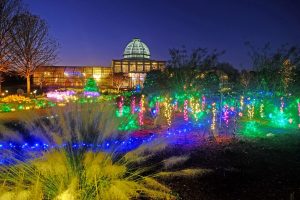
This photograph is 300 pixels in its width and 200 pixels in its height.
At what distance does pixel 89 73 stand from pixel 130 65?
477 inches

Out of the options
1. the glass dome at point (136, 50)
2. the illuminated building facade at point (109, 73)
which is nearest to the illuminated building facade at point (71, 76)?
the illuminated building facade at point (109, 73)

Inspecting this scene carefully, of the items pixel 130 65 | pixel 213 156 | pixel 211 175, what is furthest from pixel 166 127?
pixel 130 65

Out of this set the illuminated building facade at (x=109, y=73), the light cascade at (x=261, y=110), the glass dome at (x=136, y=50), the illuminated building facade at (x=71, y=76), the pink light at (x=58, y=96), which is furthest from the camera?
the glass dome at (x=136, y=50)

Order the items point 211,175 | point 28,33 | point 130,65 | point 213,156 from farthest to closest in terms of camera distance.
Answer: point 130,65, point 28,33, point 213,156, point 211,175

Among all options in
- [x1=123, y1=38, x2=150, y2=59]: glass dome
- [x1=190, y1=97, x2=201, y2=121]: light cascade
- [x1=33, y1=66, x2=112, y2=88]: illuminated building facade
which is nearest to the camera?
[x1=190, y1=97, x2=201, y2=121]: light cascade

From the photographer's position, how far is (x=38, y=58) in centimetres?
3812

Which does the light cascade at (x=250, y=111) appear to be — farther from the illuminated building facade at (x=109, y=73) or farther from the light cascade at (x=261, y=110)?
the illuminated building facade at (x=109, y=73)

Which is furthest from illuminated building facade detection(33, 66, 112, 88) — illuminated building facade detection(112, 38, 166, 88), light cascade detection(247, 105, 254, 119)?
light cascade detection(247, 105, 254, 119)

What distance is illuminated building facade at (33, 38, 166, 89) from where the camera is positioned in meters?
79.5

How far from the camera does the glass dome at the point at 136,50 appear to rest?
4058 inches

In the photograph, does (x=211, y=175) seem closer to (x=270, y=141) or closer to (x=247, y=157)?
(x=247, y=157)

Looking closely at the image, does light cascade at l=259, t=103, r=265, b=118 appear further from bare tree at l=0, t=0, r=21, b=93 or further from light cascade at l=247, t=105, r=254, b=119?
bare tree at l=0, t=0, r=21, b=93

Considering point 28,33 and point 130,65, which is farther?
point 130,65

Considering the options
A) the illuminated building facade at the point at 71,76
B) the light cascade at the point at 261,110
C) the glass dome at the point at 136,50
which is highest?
the glass dome at the point at 136,50
